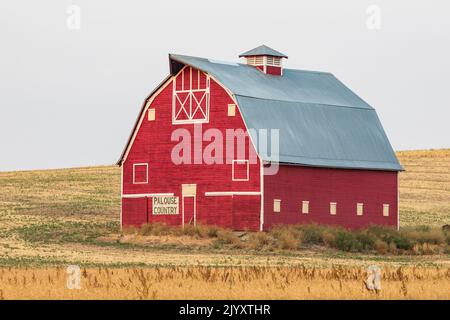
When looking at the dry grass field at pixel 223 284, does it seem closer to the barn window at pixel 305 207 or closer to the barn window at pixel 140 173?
the barn window at pixel 305 207

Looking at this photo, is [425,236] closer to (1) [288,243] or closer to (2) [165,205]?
(1) [288,243]

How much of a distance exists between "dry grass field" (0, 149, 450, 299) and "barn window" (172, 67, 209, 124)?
5.07m

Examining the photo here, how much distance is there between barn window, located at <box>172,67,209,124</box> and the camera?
49.8 meters

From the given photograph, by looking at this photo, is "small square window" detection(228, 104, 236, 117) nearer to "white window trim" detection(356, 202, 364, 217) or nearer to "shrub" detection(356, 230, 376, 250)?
"shrub" detection(356, 230, 376, 250)

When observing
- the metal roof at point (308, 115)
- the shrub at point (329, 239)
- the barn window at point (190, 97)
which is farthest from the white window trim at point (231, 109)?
the shrub at point (329, 239)

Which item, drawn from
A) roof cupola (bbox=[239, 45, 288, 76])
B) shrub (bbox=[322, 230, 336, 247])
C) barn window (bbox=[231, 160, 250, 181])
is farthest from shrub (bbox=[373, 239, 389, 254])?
roof cupola (bbox=[239, 45, 288, 76])

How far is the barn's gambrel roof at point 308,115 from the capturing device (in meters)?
49.4

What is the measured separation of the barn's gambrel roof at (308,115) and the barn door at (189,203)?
12.2 ft

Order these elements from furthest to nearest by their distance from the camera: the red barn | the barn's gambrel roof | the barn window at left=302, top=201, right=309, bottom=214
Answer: the barn window at left=302, top=201, right=309, bottom=214, the barn's gambrel roof, the red barn

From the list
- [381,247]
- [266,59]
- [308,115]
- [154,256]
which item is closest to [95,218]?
[266,59]

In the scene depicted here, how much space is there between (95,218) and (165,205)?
7359mm

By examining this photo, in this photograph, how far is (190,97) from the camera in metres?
50.3
